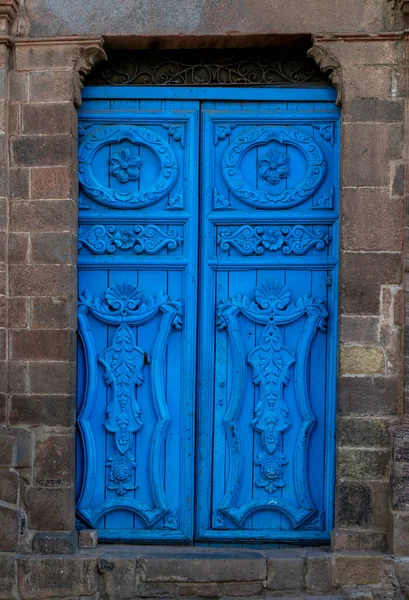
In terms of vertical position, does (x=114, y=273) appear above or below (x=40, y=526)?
above

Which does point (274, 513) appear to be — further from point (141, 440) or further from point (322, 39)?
point (322, 39)

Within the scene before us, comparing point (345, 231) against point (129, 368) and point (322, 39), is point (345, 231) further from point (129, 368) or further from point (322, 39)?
point (129, 368)

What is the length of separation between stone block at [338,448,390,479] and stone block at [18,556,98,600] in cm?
168

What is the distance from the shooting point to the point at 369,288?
5660 mm

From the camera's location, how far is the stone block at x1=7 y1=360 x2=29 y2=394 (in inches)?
227

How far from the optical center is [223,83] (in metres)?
6.03

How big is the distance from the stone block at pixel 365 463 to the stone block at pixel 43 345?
5.92 ft

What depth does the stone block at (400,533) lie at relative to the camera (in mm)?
5480

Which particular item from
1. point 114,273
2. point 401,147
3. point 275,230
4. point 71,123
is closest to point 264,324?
point 275,230

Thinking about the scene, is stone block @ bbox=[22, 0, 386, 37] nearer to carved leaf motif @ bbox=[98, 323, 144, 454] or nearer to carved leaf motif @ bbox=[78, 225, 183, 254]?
carved leaf motif @ bbox=[78, 225, 183, 254]

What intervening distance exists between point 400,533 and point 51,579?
208 centimetres

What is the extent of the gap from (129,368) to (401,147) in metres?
2.16

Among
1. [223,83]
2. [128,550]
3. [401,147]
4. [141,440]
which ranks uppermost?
[223,83]

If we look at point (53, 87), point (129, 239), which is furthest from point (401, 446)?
point (53, 87)
